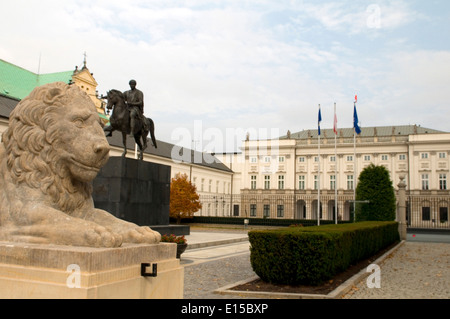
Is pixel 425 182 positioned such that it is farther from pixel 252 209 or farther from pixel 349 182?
pixel 252 209

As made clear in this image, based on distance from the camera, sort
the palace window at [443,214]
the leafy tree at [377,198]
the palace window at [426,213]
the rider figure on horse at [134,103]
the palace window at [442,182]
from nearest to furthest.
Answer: the rider figure on horse at [134,103], the leafy tree at [377,198], the palace window at [443,214], the palace window at [426,213], the palace window at [442,182]

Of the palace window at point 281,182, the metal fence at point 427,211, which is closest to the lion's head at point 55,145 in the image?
the metal fence at point 427,211

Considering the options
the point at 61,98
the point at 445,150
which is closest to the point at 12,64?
the point at 61,98

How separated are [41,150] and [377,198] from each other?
24729mm

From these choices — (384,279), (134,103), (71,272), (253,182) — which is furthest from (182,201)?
(71,272)

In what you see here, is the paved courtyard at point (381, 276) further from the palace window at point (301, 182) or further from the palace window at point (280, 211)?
the palace window at point (301, 182)

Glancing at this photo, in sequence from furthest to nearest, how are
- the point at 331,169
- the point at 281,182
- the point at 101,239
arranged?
the point at 281,182, the point at 331,169, the point at 101,239

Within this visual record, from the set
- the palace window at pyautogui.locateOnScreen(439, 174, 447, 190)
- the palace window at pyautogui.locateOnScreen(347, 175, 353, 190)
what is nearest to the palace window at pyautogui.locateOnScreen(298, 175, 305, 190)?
the palace window at pyautogui.locateOnScreen(347, 175, 353, 190)

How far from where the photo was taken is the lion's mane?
11.6ft

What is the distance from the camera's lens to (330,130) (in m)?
71.7

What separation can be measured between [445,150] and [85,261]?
66.4 metres

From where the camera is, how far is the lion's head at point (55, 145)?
11.6 ft

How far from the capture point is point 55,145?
3562 mm
